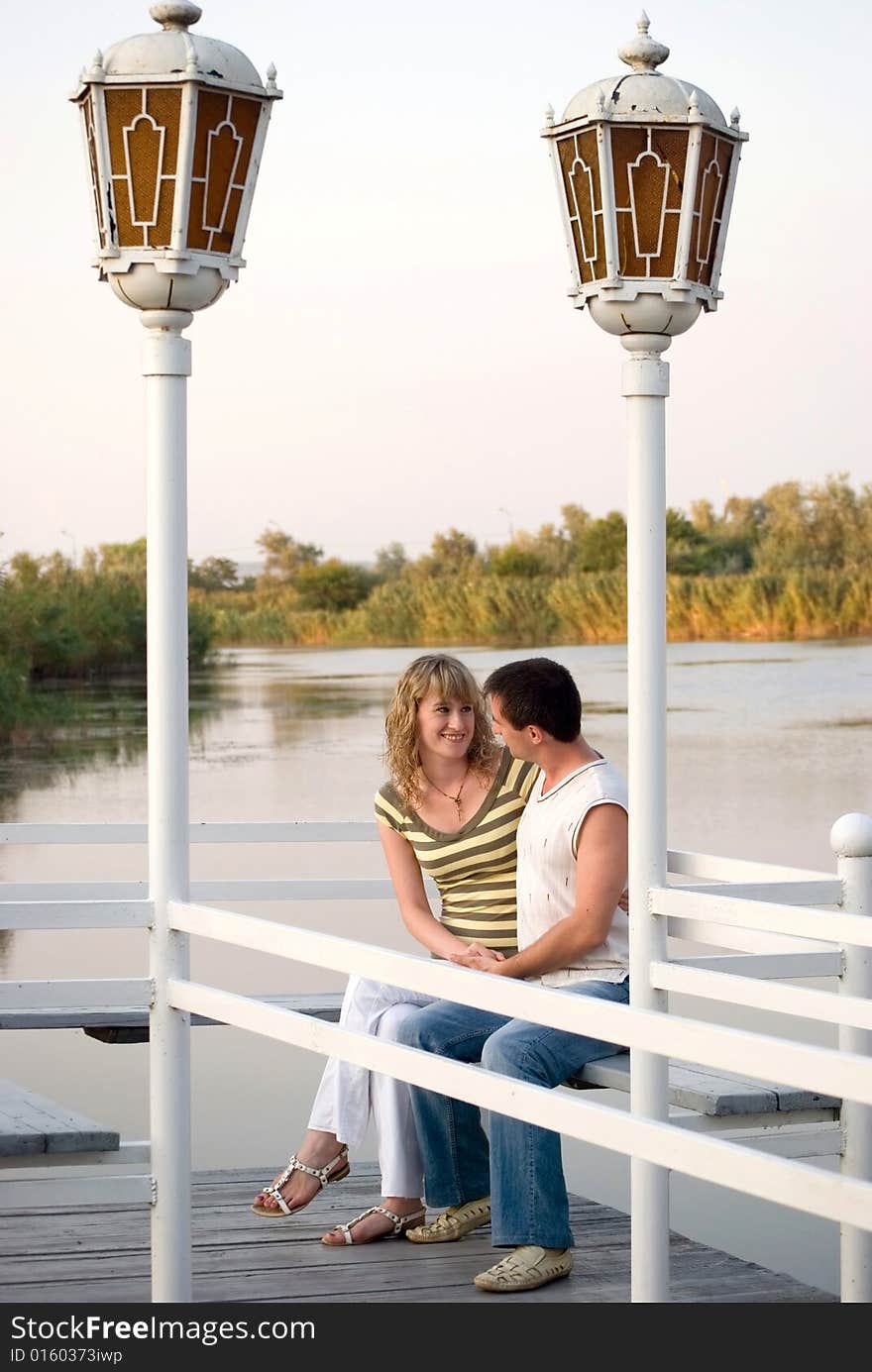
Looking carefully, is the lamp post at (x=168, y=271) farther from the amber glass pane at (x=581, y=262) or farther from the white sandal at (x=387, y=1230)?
the white sandal at (x=387, y=1230)

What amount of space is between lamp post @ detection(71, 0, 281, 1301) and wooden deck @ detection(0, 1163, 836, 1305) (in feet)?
1.69

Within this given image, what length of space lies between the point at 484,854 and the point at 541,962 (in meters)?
0.32

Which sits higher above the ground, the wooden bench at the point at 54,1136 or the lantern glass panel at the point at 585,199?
the lantern glass panel at the point at 585,199

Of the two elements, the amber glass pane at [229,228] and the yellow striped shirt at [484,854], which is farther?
the yellow striped shirt at [484,854]

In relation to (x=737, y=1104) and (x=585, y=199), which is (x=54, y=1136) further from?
(x=585, y=199)

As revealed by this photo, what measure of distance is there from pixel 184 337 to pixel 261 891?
1639 millimetres

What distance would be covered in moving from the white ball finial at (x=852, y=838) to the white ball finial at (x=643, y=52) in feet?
3.85

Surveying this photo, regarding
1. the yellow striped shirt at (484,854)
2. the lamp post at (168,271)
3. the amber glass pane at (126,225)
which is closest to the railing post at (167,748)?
the lamp post at (168,271)

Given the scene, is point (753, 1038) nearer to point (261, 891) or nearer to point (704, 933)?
point (704, 933)

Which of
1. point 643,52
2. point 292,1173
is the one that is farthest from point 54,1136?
point 643,52

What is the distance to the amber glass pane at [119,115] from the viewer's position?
9.75 feet

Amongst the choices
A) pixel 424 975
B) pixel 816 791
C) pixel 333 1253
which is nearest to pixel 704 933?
pixel 424 975

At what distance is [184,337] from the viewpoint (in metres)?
3.09

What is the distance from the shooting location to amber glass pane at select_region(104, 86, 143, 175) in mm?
2971
